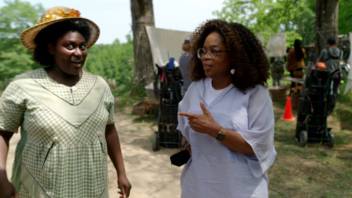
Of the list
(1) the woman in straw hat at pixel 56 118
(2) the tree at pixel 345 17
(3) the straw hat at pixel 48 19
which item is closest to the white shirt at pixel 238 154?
(1) the woman in straw hat at pixel 56 118

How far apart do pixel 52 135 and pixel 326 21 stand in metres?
8.48

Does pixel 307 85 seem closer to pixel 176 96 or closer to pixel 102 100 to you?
pixel 176 96

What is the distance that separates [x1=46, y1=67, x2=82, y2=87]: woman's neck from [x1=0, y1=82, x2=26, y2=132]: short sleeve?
0.56 ft

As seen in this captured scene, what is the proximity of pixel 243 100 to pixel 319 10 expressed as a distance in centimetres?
815

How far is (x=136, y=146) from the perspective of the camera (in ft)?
19.0

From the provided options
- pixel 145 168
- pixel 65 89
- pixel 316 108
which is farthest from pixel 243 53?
pixel 316 108

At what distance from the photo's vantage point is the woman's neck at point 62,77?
1.70 m

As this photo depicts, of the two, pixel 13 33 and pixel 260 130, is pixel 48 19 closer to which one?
pixel 260 130

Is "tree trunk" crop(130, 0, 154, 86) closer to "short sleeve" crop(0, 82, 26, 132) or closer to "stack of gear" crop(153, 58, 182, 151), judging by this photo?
"stack of gear" crop(153, 58, 182, 151)

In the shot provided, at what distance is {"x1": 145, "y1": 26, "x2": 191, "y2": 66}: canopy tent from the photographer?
28.1ft

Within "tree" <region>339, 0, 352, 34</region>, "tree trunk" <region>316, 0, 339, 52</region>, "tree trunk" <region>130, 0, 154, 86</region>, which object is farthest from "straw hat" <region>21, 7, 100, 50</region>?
"tree" <region>339, 0, 352, 34</region>

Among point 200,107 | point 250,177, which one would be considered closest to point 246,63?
point 200,107

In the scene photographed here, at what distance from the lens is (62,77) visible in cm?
171

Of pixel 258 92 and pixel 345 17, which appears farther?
pixel 345 17
